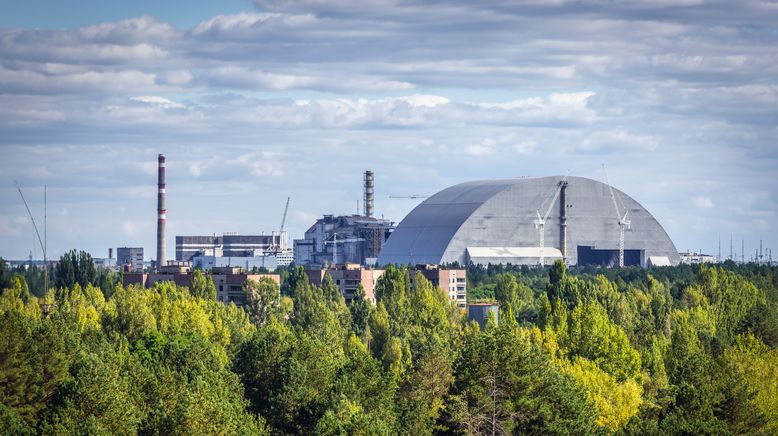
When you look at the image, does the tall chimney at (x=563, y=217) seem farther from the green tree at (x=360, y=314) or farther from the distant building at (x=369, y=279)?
the green tree at (x=360, y=314)

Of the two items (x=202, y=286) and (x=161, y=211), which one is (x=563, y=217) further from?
(x=202, y=286)

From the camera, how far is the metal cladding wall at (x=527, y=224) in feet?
607

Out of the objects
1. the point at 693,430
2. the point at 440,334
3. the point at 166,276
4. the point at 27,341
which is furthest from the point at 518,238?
the point at 693,430

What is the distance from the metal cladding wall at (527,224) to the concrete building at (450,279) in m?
33.3

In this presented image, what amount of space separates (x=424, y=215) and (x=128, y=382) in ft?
452

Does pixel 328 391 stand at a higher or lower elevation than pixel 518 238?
lower

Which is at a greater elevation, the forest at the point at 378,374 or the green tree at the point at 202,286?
the green tree at the point at 202,286

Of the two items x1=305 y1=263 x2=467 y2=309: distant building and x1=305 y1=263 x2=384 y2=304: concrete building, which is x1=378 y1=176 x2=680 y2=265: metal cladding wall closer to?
x1=305 y1=263 x2=467 y2=309: distant building

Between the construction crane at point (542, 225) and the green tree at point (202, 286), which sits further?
the construction crane at point (542, 225)

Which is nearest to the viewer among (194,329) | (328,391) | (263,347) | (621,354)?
(328,391)

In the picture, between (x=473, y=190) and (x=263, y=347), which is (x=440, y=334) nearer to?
(x=263, y=347)

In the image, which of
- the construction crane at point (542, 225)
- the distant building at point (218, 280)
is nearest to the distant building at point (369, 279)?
Answer: the distant building at point (218, 280)

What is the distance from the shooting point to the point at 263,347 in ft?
232

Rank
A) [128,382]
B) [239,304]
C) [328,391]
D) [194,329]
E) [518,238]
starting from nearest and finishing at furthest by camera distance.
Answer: [128,382] → [328,391] → [194,329] → [239,304] → [518,238]
